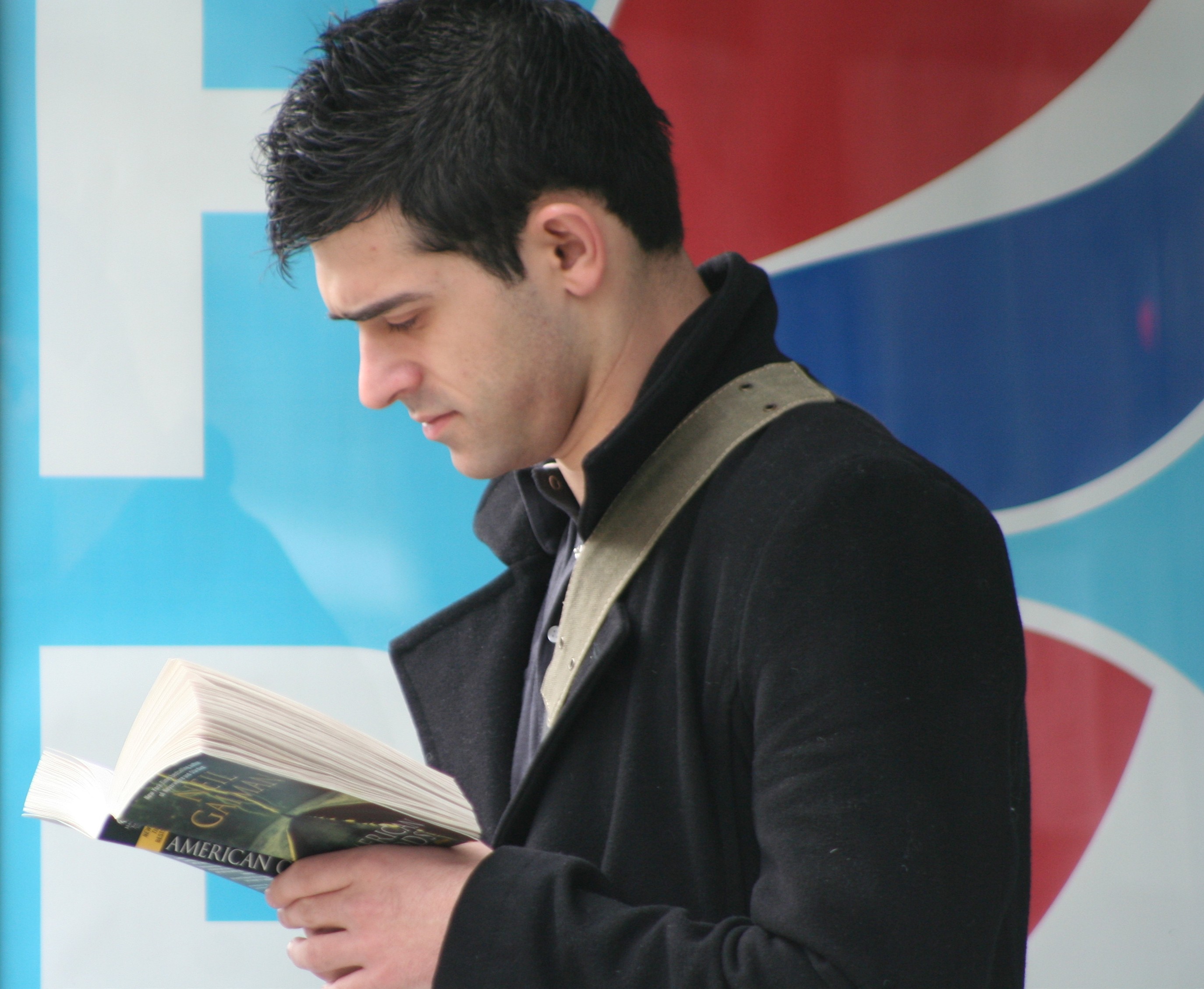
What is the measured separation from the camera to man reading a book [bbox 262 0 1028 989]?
Result: 675mm

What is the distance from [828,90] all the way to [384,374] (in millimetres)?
1007

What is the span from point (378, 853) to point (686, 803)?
0.22m

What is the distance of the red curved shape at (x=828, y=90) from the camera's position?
1641 millimetres

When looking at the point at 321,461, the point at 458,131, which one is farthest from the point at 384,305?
the point at 321,461

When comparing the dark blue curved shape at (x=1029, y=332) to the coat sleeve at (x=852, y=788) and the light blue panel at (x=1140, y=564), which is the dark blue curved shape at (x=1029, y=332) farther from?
the coat sleeve at (x=852, y=788)

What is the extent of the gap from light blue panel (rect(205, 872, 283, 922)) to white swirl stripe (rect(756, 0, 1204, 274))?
1.18 metres

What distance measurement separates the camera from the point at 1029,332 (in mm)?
1653

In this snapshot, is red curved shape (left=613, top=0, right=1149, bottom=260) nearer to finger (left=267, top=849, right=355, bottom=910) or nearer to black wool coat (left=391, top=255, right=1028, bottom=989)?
black wool coat (left=391, top=255, right=1028, bottom=989)

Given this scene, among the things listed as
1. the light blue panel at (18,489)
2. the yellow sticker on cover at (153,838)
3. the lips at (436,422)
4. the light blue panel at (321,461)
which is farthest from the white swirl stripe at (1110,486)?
the light blue panel at (18,489)

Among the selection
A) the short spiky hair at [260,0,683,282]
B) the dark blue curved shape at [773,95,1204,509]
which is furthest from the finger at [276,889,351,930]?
the dark blue curved shape at [773,95,1204,509]

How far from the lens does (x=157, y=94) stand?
161cm

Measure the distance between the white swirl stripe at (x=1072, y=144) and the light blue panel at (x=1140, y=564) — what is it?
1.51ft

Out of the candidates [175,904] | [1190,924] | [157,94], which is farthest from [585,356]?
[1190,924]

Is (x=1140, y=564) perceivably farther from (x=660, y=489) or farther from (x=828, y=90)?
(x=660, y=489)
